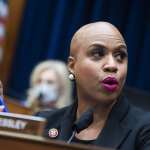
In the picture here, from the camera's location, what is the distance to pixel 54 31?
5.47m

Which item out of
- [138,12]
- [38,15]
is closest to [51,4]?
[38,15]

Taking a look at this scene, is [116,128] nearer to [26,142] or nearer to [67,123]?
[67,123]

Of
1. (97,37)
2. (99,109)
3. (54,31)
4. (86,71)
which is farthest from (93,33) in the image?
(54,31)

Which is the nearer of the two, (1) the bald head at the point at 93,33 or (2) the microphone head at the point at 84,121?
(2) the microphone head at the point at 84,121

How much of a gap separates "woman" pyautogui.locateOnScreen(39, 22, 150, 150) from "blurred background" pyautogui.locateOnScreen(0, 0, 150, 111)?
257 cm

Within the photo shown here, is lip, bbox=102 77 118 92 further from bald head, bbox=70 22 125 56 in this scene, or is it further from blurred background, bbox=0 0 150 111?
blurred background, bbox=0 0 150 111

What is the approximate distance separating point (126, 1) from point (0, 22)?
1560 mm

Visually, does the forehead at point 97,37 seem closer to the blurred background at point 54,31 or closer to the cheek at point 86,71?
the cheek at point 86,71

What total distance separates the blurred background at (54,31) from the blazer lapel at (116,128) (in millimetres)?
2591

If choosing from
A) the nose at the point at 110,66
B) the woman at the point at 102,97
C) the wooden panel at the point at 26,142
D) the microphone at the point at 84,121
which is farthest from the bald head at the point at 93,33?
the wooden panel at the point at 26,142

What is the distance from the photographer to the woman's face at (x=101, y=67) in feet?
6.21

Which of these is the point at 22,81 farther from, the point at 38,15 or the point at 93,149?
the point at 93,149

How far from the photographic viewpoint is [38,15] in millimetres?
5684

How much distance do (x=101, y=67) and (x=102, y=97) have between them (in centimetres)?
10
